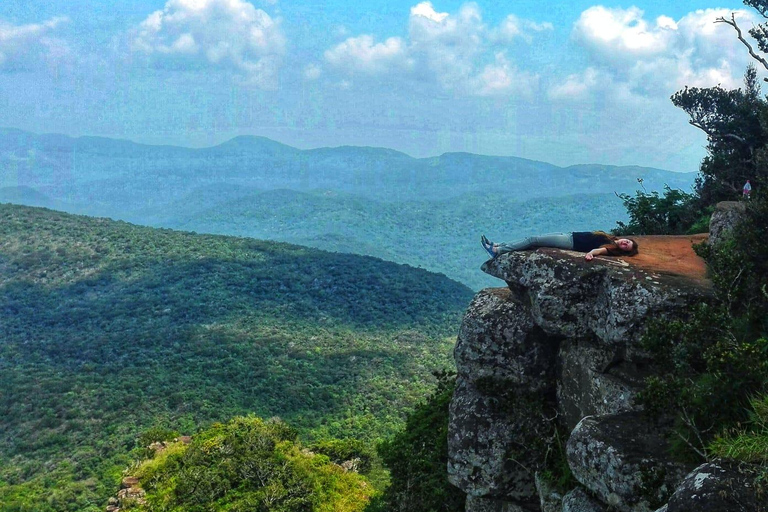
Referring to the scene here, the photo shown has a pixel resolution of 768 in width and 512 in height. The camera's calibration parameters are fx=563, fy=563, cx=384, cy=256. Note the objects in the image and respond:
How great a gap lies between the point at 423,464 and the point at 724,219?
40.3ft

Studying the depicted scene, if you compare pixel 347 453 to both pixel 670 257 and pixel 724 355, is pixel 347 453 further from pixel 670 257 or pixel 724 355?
pixel 724 355

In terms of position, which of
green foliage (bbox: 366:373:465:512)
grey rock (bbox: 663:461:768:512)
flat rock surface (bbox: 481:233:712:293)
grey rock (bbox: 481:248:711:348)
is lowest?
green foliage (bbox: 366:373:465:512)

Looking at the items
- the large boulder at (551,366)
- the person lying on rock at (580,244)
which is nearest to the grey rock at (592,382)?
the large boulder at (551,366)

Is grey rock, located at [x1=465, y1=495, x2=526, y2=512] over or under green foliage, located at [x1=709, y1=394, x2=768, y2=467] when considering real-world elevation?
under

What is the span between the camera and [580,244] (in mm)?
15422

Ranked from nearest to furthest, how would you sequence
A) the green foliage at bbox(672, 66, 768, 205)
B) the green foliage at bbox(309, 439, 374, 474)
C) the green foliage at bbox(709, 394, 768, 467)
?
the green foliage at bbox(709, 394, 768, 467) → the green foliage at bbox(672, 66, 768, 205) → the green foliage at bbox(309, 439, 374, 474)

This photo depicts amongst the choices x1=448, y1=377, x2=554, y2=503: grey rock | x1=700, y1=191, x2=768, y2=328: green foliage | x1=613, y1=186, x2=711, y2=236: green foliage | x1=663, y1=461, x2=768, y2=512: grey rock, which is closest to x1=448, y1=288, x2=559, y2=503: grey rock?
x1=448, y1=377, x2=554, y2=503: grey rock

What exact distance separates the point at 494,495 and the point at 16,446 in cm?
5680

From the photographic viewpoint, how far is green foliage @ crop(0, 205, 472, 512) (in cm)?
5666

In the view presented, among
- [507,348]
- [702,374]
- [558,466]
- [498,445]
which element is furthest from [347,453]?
[702,374]

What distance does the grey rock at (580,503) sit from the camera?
11366 millimetres

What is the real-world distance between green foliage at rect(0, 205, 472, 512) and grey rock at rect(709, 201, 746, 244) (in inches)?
1658

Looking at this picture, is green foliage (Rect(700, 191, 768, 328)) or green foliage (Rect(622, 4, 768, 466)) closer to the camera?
green foliage (Rect(622, 4, 768, 466))

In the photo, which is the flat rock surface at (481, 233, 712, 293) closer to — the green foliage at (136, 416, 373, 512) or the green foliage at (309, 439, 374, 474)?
the green foliage at (136, 416, 373, 512)
